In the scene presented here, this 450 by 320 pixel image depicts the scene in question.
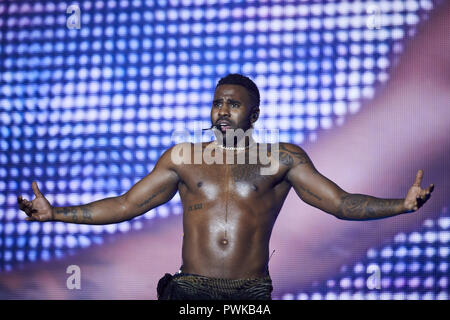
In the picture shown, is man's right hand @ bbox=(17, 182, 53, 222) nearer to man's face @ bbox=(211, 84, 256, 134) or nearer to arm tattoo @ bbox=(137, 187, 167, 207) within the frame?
arm tattoo @ bbox=(137, 187, 167, 207)

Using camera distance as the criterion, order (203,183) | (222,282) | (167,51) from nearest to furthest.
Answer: (222,282), (203,183), (167,51)

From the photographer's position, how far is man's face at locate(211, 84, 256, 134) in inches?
120

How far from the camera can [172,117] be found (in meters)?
4.00

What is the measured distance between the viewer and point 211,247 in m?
2.84

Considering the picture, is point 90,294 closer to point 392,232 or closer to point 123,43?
point 123,43

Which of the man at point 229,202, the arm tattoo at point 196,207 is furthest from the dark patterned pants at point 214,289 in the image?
the arm tattoo at point 196,207

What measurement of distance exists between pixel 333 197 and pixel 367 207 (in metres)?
0.18

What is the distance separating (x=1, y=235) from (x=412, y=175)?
2.67 meters

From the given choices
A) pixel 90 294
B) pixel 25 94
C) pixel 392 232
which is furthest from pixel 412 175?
pixel 25 94

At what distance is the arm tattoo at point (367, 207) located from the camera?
2.74 meters

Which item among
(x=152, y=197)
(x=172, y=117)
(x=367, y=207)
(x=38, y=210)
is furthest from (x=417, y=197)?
(x=172, y=117)

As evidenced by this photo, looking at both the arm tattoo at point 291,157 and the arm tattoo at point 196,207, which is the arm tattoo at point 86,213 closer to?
the arm tattoo at point 196,207

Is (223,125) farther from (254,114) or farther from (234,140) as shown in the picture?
(254,114)

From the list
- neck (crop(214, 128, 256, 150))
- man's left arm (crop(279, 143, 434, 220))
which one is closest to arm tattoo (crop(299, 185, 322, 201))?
man's left arm (crop(279, 143, 434, 220))
